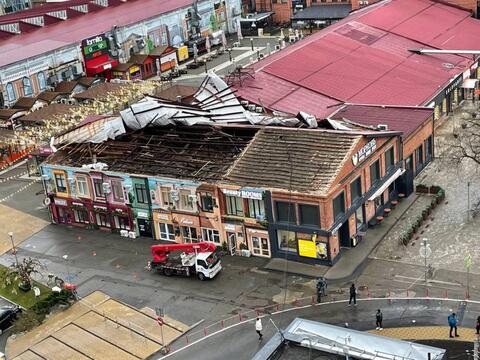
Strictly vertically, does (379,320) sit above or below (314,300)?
above

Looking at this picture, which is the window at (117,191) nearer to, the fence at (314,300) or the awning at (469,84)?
the fence at (314,300)

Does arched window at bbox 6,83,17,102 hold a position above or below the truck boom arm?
above

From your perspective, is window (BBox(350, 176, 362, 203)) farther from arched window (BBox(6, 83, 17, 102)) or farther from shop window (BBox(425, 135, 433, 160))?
arched window (BBox(6, 83, 17, 102))

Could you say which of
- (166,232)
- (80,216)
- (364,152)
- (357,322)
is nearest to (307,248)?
(364,152)

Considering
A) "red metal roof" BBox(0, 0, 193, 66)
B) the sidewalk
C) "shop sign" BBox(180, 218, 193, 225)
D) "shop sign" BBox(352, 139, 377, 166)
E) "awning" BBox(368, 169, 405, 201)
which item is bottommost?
the sidewalk

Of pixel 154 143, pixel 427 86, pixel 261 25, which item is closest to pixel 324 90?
pixel 427 86

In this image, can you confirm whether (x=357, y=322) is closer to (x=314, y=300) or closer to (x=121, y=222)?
(x=314, y=300)

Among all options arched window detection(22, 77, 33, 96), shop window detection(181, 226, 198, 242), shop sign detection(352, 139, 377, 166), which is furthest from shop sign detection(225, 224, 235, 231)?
arched window detection(22, 77, 33, 96)
